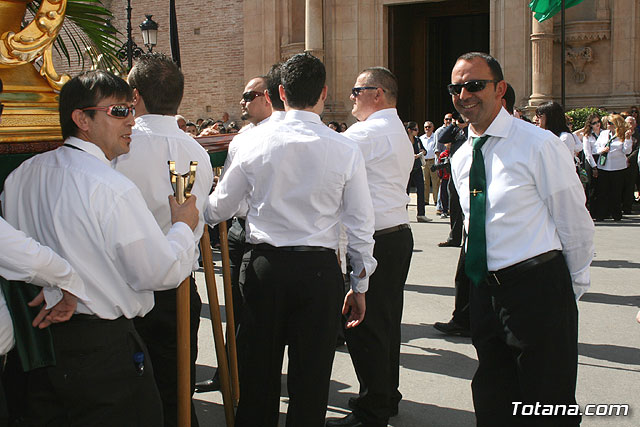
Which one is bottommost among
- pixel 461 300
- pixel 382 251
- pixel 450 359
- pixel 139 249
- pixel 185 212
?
pixel 450 359

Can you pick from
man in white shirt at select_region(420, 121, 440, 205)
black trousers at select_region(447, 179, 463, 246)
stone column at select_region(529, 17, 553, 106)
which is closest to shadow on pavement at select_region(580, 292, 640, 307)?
black trousers at select_region(447, 179, 463, 246)

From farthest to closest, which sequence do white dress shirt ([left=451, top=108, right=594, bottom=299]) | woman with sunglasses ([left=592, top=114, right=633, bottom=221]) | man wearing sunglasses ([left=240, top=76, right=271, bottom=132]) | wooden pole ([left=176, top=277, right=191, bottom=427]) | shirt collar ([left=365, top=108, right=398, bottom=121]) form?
woman with sunglasses ([left=592, top=114, right=633, bottom=221]) < man wearing sunglasses ([left=240, top=76, right=271, bottom=132]) < shirt collar ([left=365, top=108, right=398, bottom=121]) < white dress shirt ([left=451, top=108, right=594, bottom=299]) < wooden pole ([left=176, top=277, right=191, bottom=427])

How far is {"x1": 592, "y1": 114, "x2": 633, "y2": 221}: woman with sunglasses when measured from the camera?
51.0ft

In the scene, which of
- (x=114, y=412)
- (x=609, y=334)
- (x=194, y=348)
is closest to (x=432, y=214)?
(x=609, y=334)

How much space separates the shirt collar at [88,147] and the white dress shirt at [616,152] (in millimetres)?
14616

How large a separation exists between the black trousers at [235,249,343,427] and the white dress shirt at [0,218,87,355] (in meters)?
1.19

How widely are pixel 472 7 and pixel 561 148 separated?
22.6 metres

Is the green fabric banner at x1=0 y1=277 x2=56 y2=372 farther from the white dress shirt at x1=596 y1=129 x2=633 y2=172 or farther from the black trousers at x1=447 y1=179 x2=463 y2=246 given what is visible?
the white dress shirt at x1=596 y1=129 x2=633 y2=172

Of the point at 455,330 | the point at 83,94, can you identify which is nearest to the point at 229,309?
the point at 83,94

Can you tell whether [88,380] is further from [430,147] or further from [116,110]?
[430,147]

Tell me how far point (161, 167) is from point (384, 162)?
1673 millimetres

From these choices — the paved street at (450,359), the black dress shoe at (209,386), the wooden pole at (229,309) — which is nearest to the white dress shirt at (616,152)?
the paved street at (450,359)

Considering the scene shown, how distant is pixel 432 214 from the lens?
1675 centimetres

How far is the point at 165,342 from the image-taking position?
3.92 meters
